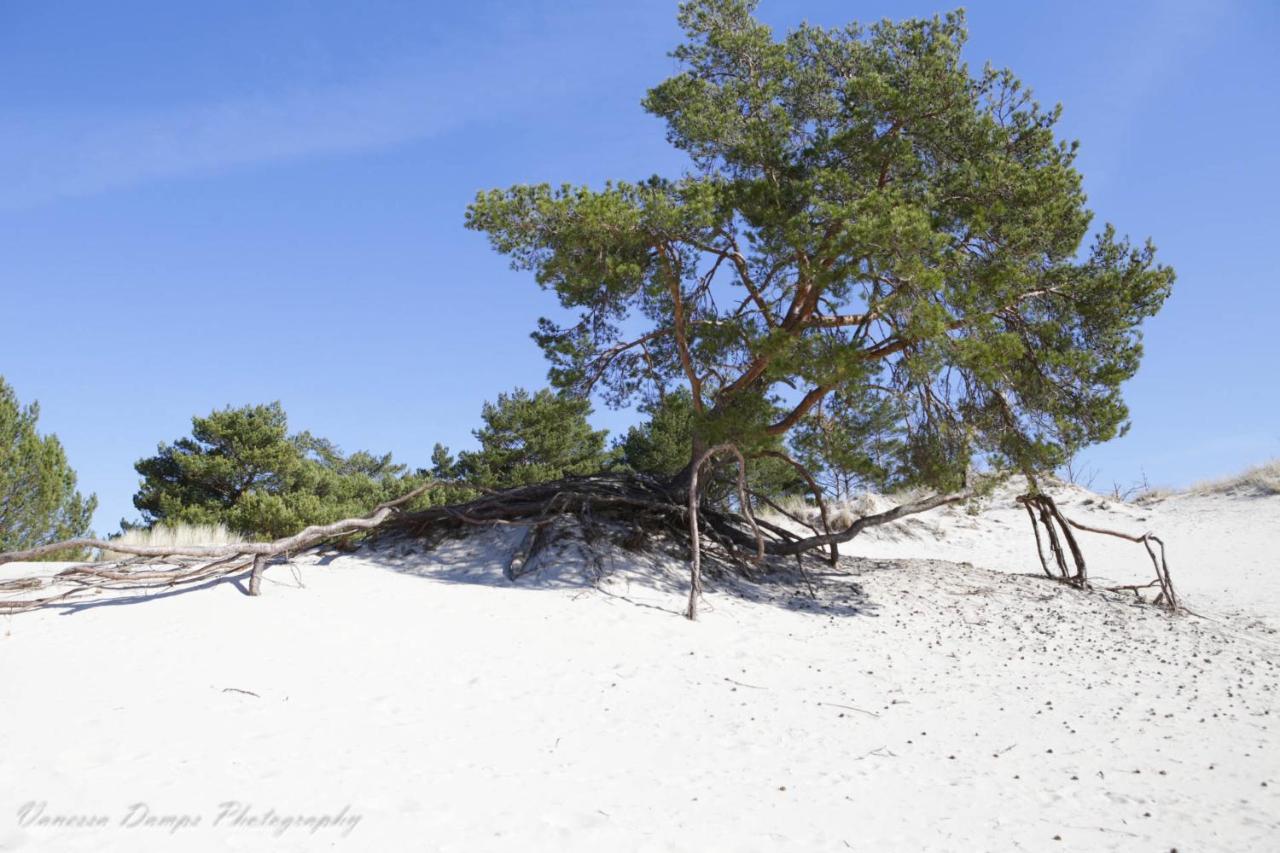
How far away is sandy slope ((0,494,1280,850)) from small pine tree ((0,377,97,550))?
10484 mm

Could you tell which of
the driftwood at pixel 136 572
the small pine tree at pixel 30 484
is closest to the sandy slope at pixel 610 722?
the driftwood at pixel 136 572

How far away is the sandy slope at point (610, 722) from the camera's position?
4.13 meters

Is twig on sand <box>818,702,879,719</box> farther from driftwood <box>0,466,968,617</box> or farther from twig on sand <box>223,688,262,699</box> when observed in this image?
twig on sand <box>223,688,262,699</box>

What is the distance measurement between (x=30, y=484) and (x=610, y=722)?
55.1 ft

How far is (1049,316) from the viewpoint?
38.8ft

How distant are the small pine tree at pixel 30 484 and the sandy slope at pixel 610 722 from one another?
10484mm

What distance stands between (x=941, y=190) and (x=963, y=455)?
12.1ft

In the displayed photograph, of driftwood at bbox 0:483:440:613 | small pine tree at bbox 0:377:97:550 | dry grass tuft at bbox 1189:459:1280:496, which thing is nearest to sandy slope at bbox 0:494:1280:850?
driftwood at bbox 0:483:440:613

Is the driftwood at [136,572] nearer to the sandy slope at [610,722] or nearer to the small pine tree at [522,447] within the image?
the sandy slope at [610,722]

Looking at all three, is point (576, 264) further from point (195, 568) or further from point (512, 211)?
point (195, 568)

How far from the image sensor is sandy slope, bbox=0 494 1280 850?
4.13 metres

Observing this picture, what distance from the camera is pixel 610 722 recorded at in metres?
5.76

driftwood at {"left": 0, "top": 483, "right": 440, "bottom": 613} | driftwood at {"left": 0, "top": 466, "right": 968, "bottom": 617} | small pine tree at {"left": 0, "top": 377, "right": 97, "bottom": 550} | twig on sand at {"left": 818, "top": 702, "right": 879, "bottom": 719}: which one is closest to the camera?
twig on sand at {"left": 818, "top": 702, "right": 879, "bottom": 719}

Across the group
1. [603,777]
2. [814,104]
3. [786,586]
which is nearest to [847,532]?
[786,586]
